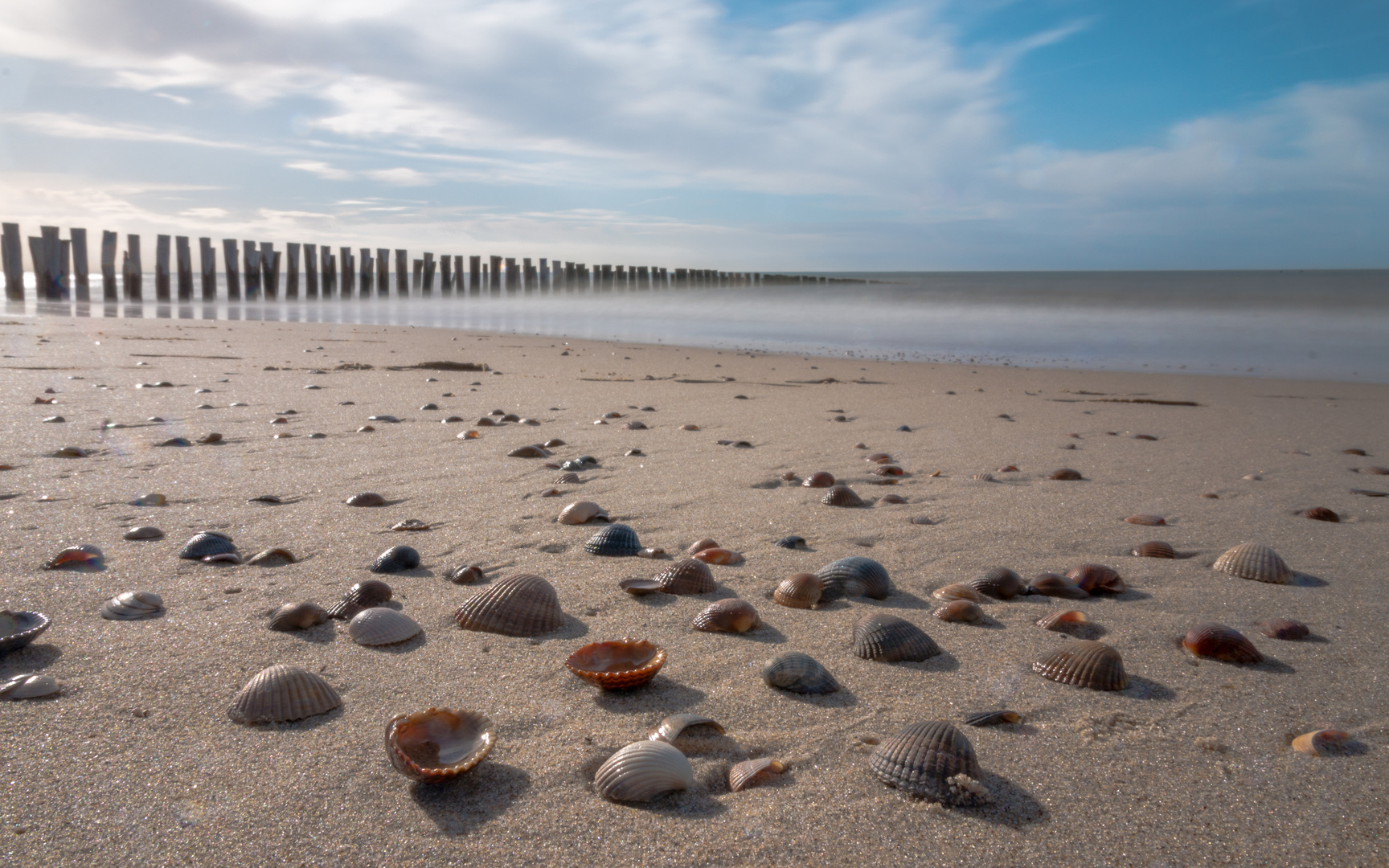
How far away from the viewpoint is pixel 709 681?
2027mm

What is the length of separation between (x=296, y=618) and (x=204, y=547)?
82 centimetres

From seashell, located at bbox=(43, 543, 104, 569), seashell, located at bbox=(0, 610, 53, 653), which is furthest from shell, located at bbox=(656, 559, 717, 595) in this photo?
seashell, located at bbox=(43, 543, 104, 569)

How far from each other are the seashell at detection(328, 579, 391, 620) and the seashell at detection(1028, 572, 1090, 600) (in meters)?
2.15

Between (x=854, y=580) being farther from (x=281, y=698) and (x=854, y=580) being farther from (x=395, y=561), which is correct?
(x=281, y=698)

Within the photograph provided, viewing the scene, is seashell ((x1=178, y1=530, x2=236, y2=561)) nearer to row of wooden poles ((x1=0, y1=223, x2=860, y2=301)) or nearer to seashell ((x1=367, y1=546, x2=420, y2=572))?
seashell ((x1=367, y1=546, x2=420, y2=572))

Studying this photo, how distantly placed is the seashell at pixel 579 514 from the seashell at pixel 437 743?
165cm

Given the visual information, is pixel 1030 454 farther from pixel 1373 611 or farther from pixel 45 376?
pixel 45 376

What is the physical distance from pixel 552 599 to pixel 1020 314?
93.8ft

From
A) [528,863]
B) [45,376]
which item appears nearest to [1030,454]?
[528,863]

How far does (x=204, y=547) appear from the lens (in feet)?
9.10

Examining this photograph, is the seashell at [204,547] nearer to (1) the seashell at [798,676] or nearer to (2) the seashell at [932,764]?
(1) the seashell at [798,676]

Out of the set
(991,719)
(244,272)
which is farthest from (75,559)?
(244,272)

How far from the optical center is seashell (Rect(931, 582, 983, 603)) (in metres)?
2.63

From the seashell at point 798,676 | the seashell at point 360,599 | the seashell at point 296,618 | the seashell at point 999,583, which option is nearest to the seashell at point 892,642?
the seashell at point 798,676
